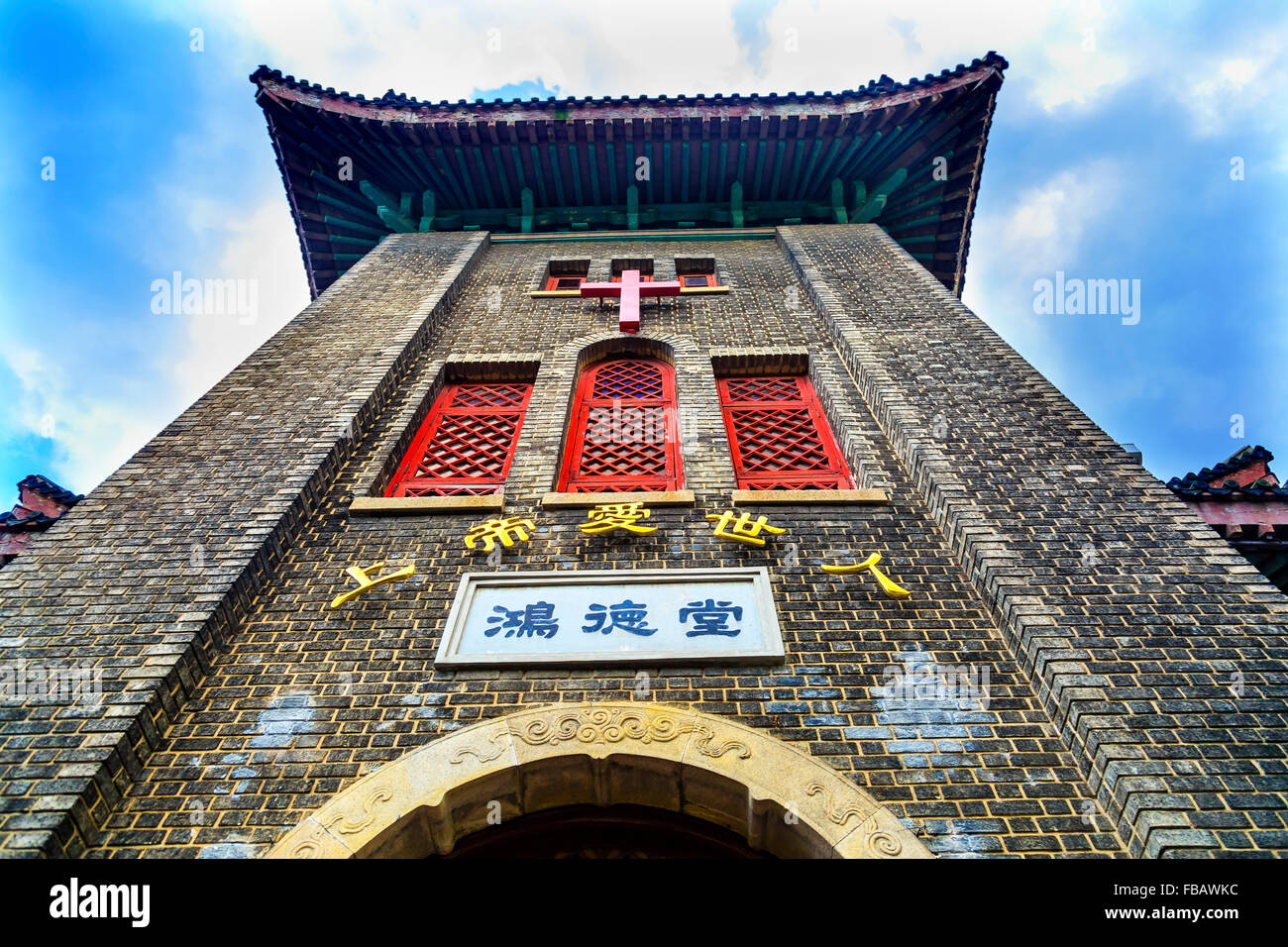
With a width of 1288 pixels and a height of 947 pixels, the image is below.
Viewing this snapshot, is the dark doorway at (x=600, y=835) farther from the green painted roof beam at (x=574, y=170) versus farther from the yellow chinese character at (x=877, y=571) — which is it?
the green painted roof beam at (x=574, y=170)

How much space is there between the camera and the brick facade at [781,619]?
3180 mm

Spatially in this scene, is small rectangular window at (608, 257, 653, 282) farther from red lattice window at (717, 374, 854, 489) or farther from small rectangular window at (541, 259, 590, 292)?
red lattice window at (717, 374, 854, 489)

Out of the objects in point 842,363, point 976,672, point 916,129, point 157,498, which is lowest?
point 976,672

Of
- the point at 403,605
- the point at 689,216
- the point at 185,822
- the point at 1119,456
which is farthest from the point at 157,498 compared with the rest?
the point at 689,216

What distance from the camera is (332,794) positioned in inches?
129

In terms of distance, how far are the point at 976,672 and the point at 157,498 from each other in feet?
16.7

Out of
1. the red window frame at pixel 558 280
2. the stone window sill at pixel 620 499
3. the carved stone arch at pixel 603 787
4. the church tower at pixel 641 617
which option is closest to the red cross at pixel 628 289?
the church tower at pixel 641 617

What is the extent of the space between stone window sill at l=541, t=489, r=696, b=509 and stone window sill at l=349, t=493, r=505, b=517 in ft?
1.22

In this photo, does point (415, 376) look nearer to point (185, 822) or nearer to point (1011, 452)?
point (185, 822)

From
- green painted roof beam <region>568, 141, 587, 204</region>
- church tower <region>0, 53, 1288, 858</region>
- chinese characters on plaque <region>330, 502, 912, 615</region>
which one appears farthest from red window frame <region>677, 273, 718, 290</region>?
chinese characters on plaque <region>330, 502, 912, 615</region>

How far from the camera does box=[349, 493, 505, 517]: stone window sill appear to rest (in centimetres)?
502

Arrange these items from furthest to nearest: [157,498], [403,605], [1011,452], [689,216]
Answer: [689,216]
[1011,452]
[157,498]
[403,605]

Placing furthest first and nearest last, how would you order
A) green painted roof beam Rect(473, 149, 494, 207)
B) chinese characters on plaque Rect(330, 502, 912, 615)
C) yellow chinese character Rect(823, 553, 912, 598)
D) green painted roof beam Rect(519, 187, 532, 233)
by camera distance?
green painted roof beam Rect(519, 187, 532, 233), green painted roof beam Rect(473, 149, 494, 207), yellow chinese character Rect(823, 553, 912, 598), chinese characters on plaque Rect(330, 502, 912, 615)

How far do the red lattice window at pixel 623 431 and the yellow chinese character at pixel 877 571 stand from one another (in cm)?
154
